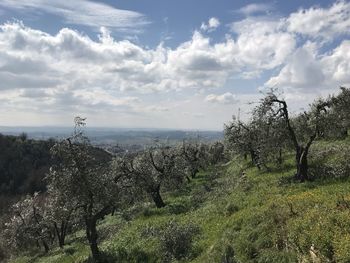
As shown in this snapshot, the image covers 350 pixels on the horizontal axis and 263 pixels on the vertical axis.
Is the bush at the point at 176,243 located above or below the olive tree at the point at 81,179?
below

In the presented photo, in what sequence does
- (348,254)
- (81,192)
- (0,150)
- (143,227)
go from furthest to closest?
(0,150), (143,227), (81,192), (348,254)

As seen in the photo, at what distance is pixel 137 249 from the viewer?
31.0m

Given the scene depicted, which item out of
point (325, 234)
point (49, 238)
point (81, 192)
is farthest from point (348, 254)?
point (49, 238)

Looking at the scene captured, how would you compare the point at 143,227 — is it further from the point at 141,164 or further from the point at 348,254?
the point at 348,254

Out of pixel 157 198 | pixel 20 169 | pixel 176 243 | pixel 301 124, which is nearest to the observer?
pixel 176 243

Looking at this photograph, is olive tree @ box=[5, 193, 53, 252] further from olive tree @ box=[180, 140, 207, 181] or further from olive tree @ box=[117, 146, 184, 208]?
olive tree @ box=[180, 140, 207, 181]

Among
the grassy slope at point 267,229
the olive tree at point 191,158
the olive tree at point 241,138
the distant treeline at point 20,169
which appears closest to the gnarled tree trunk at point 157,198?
the grassy slope at point 267,229

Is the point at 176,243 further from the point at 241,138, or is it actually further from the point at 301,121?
the point at 241,138

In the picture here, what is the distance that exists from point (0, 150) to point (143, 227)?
16828 cm

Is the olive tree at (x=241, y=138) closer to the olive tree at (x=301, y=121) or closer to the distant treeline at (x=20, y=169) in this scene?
the olive tree at (x=301, y=121)

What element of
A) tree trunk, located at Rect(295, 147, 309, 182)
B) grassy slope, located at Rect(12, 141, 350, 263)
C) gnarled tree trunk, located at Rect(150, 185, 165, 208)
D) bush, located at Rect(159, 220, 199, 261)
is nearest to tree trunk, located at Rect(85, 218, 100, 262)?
grassy slope, located at Rect(12, 141, 350, 263)

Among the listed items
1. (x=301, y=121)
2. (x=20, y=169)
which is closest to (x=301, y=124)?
(x=301, y=121)

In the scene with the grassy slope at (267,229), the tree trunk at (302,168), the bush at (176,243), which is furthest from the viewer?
the tree trunk at (302,168)

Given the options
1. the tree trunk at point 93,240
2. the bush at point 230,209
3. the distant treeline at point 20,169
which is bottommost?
the distant treeline at point 20,169
